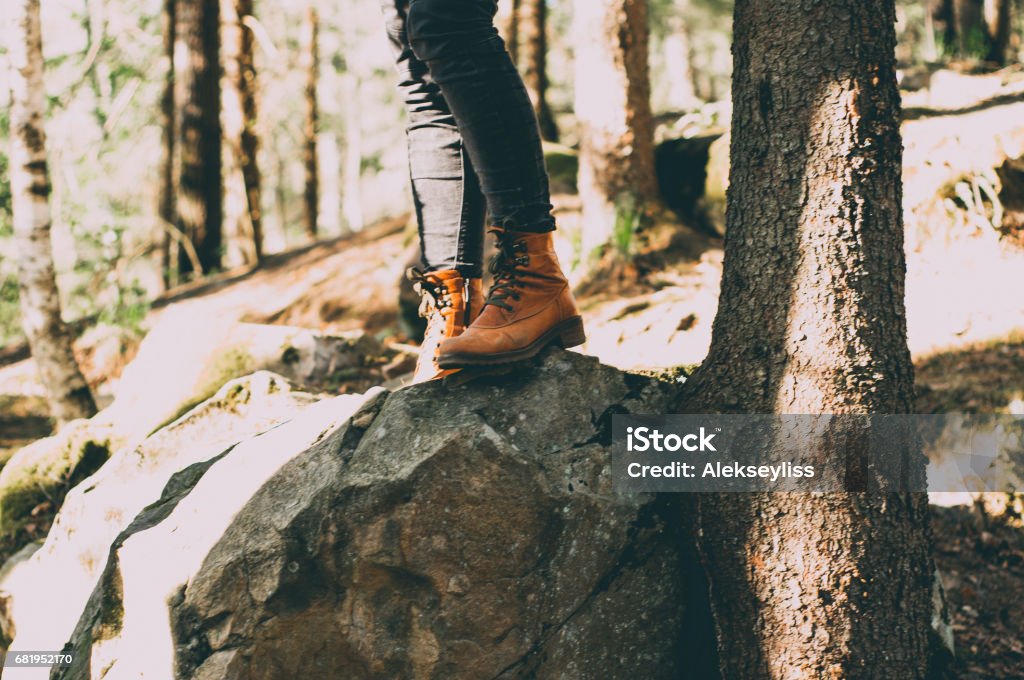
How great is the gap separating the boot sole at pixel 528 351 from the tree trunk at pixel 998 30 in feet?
29.8

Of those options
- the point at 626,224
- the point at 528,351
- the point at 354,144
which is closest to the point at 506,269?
the point at 528,351

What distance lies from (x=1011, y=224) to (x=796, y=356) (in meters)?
3.37

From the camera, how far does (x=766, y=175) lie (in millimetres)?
2314

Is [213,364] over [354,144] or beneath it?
beneath

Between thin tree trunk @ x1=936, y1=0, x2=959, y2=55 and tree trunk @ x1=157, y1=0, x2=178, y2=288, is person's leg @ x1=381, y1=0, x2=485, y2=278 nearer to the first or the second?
thin tree trunk @ x1=936, y1=0, x2=959, y2=55

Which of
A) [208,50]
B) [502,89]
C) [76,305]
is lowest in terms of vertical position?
[76,305]

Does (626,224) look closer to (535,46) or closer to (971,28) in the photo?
(535,46)

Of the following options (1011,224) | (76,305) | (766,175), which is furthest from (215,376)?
(76,305)

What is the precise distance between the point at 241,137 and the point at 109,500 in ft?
24.1

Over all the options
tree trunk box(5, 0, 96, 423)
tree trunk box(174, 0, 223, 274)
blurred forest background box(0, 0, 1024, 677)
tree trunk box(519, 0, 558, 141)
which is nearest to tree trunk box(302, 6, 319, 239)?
blurred forest background box(0, 0, 1024, 677)

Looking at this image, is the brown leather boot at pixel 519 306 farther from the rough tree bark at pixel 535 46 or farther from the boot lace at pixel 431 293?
the rough tree bark at pixel 535 46

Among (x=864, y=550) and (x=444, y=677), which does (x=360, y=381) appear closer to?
(x=444, y=677)

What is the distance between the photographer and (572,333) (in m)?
2.64

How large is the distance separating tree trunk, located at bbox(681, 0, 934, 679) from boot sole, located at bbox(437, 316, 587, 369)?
0.57m
